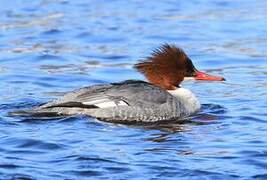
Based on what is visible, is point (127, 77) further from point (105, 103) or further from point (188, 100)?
point (105, 103)

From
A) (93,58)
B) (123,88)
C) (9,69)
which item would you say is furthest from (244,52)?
(123,88)

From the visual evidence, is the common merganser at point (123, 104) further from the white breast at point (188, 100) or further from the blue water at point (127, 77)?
the blue water at point (127, 77)

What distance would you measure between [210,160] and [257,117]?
2.36 metres

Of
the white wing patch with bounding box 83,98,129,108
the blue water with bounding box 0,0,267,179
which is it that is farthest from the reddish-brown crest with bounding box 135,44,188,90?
the white wing patch with bounding box 83,98,129,108

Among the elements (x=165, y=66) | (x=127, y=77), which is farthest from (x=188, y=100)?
(x=127, y=77)

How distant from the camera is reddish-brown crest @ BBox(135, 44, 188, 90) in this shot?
11.7 m

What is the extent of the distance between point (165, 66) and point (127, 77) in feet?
7.90

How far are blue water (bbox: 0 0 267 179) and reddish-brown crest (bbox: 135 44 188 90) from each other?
577 millimetres

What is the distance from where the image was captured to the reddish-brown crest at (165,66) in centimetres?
1169

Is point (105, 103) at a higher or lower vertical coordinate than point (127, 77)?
lower

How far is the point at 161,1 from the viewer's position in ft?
66.0

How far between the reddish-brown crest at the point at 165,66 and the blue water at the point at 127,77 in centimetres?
58

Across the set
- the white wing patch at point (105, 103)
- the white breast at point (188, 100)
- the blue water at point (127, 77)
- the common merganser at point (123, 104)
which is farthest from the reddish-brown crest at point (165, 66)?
the white wing patch at point (105, 103)

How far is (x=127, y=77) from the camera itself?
14.1 meters
